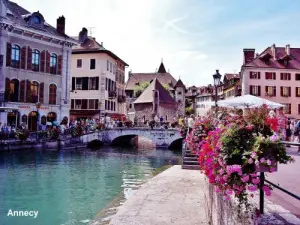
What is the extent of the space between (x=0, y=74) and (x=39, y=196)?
63.0 ft

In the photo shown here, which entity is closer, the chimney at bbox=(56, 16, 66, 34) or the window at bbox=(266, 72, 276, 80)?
the chimney at bbox=(56, 16, 66, 34)

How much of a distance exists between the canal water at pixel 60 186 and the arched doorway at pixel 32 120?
28.9ft

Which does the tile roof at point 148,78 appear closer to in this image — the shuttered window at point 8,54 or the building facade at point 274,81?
the building facade at point 274,81

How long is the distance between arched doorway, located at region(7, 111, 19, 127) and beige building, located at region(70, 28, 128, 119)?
42.3ft

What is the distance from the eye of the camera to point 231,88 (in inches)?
2191

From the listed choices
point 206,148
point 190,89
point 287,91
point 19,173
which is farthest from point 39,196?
point 190,89

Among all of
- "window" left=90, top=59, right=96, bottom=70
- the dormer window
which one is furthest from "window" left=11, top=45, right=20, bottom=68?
"window" left=90, top=59, right=96, bottom=70

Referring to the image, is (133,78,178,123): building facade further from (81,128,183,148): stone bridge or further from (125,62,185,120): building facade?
(125,62,185,120): building facade

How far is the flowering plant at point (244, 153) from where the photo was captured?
3285mm

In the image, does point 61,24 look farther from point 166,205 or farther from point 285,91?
point 166,205

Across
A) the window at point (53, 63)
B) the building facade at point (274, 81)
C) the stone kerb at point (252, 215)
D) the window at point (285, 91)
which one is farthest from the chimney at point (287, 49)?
the stone kerb at point (252, 215)

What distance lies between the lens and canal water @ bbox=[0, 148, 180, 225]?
9.57 m

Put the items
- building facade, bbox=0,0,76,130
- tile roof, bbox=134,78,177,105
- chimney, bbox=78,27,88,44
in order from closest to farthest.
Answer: building facade, bbox=0,0,76,130 < chimney, bbox=78,27,88,44 < tile roof, bbox=134,78,177,105

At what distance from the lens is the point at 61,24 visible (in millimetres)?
34312
